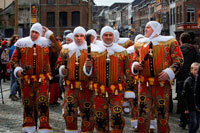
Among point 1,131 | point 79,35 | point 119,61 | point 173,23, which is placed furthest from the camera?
point 173,23

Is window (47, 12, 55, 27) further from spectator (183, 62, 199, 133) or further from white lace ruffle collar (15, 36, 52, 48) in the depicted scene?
spectator (183, 62, 199, 133)

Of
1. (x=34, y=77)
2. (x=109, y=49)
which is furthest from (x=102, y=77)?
(x=34, y=77)

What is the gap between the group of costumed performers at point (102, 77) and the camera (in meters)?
6.87

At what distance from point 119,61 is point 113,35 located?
49 centimetres

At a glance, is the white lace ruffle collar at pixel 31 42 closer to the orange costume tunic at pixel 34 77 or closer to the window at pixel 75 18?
the orange costume tunic at pixel 34 77

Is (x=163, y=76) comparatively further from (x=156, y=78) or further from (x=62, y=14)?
(x=62, y=14)

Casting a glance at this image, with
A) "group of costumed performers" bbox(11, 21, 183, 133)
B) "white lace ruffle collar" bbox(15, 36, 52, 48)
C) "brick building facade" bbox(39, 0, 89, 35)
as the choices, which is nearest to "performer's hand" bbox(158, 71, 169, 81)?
"group of costumed performers" bbox(11, 21, 183, 133)

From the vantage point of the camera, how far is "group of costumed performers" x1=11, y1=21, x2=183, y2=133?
6.87 meters

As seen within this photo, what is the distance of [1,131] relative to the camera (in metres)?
8.69

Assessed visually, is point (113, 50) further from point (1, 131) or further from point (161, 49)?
point (1, 131)

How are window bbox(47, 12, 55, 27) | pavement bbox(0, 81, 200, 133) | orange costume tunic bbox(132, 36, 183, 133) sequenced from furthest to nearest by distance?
window bbox(47, 12, 55, 27) → pavement bbox(0, 81, 200, 133) → orange costume tunic bbox(132, 36, 183, 133)

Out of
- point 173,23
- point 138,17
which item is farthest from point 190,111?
point 138,17

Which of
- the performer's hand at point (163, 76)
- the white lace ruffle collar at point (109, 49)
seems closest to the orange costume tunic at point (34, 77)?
the white lace ruffle collar at point (109, 49)

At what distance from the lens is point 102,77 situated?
689 cm
